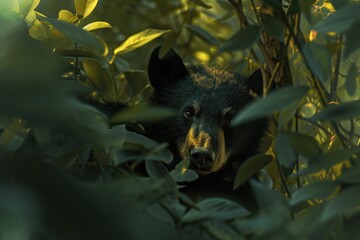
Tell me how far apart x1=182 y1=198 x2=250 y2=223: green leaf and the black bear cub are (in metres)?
1.39

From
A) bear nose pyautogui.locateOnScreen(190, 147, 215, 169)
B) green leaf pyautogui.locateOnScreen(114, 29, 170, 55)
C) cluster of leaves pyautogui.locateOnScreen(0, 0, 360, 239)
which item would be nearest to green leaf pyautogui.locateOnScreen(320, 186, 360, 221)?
cluster of leaves pyautogui.locateOnScreen(0, 0, 360, 239)

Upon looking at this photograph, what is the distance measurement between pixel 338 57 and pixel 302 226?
96 centimetres

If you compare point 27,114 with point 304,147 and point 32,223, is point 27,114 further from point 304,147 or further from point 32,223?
point 304,147

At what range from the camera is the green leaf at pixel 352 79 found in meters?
1.76

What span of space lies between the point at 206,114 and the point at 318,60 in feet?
4.79

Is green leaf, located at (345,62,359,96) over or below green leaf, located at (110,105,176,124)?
below

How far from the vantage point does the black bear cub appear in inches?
103

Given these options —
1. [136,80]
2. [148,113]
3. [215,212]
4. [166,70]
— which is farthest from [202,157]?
[148,113]

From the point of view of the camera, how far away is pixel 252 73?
2766mm

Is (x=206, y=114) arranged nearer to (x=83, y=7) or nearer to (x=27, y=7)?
(x=83, y=7)

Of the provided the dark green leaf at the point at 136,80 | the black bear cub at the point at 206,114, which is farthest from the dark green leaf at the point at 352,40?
the black bear cub at the point at 206,114

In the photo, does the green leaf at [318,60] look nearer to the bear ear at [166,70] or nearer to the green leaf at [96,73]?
the green leaf at [96,73]

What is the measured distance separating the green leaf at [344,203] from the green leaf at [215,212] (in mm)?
126

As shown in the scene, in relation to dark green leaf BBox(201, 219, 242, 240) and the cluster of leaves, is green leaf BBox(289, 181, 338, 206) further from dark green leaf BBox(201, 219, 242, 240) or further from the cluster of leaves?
dark green leaf BBox(201, 219, 242, 240)
